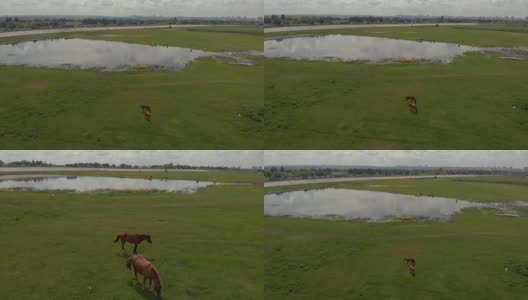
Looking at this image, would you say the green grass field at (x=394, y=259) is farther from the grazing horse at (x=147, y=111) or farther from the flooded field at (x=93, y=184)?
the flooded field at (x=93, y=184)

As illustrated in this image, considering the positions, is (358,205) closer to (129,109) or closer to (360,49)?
Answer: (360,49)

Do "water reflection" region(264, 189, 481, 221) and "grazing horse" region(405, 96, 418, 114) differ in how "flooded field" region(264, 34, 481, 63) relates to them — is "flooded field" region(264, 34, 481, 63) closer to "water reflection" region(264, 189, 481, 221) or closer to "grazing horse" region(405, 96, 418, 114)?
"grazing horse" region(405, 96, 418, 114)

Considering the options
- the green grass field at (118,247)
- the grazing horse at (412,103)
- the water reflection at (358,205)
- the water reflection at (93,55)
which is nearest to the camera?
the green grass field at (118,247)

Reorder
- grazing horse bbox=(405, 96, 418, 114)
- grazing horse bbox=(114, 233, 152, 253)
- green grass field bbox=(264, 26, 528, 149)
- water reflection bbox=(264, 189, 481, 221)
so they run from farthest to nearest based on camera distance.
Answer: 1. water reflection bbox=(264, 189, 481, 221)
2. grazing horse bbox=(405, 96, 418, 114)
3. green grass field bbox=(264, 26, 528, 149)
4. grazing horse bbox=(114, 233, 152, 253)

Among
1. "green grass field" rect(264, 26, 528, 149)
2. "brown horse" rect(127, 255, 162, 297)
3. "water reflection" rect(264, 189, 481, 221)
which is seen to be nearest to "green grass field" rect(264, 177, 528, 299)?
"water reflection" rect(264, 189, 481, 221)

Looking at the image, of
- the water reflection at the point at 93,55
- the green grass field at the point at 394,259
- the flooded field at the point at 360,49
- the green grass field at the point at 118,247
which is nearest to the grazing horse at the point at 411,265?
the green grass field at the point at 394,259
